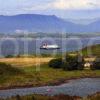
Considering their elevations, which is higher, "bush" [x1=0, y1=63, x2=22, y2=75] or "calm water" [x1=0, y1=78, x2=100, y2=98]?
"bush" [x1=0, y1=63, x2=22, y2=75]

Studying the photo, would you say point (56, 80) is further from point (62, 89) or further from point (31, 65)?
point (31, 65)

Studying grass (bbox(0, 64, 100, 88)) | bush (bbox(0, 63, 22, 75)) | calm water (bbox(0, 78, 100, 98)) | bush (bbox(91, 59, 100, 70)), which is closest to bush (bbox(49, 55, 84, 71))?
grass (bbox(0, 64, 100, 88))

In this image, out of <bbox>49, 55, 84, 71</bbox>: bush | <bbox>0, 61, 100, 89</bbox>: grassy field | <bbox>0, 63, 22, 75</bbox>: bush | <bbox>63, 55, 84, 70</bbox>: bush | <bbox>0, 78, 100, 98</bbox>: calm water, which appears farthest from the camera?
<bbox>49, 55, 84, 71</bbox>: bush

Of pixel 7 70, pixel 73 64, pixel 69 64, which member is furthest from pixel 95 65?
pixel 7 70

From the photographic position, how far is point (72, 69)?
81875 mm

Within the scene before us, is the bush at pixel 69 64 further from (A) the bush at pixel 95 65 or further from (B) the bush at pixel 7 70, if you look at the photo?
(B) the bush at pixel 7 70

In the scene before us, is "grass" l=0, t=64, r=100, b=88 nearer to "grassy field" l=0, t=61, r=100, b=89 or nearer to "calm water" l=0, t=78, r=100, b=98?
"grassy field" l=0, t=61, r=100, b=89

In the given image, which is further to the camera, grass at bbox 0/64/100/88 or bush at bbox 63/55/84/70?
bush at bbox 63/55/84/70

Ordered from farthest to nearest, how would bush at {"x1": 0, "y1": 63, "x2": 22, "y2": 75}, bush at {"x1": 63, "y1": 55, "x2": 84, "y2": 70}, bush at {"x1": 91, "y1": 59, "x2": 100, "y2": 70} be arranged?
bush at {"x1": 91, "y1": 59, "x2": 100, "y2": 70} → bush at {"x1": 63, "y1": 55, "x2": 84, "y2": 70} → bush at {"x1": 0, "y1": 63, "x2": 22, "y2": 75}

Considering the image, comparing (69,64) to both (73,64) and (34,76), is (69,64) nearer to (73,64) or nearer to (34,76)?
(73,64)

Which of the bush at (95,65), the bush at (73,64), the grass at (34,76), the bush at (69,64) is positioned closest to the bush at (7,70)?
the grass at (34,76)


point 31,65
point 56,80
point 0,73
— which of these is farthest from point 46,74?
point 31,65

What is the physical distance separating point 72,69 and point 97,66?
5.43 m

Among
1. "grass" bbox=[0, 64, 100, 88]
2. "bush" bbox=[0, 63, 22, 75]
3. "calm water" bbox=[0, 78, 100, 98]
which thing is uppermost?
"bush" bbox=[0, 63, 22, 75]
